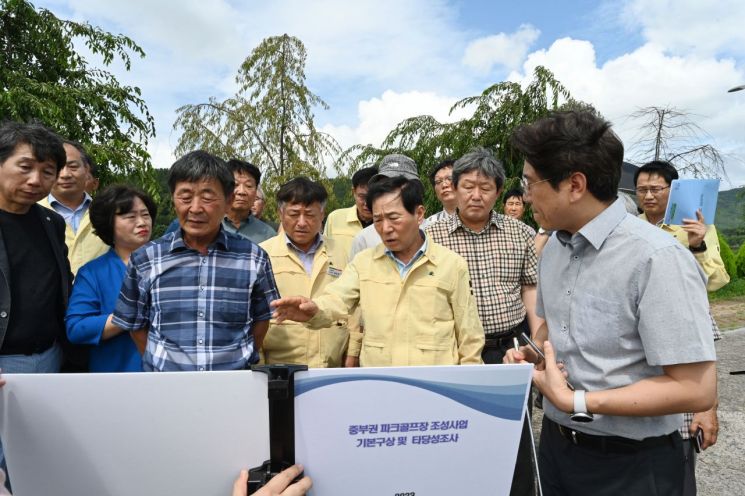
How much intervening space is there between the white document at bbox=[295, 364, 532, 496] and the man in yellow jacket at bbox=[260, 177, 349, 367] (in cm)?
162

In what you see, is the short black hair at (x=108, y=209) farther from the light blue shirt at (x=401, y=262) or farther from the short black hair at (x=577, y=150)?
the short black hair at (x=577, y=150)

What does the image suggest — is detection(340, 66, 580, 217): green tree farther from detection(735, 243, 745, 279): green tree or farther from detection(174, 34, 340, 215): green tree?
detection(735, 243, 745, 279): green tree

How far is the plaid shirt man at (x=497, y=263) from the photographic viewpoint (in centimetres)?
316

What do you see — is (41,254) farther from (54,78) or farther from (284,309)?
(54,78)

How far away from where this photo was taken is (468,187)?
320 cm

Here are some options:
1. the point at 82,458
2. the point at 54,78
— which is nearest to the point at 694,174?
the point at 82,458

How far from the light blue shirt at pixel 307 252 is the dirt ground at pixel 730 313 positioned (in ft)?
31.6

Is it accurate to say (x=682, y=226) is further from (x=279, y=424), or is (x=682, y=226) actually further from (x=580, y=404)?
(x=279, y=424)

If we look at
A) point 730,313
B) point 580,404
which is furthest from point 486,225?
point 730,313

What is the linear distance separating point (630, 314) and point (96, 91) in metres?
15.2

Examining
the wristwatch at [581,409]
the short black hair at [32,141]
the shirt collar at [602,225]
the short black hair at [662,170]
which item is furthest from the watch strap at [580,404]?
the short black hair at [32,141]

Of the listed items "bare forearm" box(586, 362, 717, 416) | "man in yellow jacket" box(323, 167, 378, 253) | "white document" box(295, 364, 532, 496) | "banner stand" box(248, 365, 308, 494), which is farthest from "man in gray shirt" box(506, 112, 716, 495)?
"man in yellow jacket" box(323, 167, 378, 253)

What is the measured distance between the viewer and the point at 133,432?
1.24 metres

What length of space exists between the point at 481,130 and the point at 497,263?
23.7 ft
